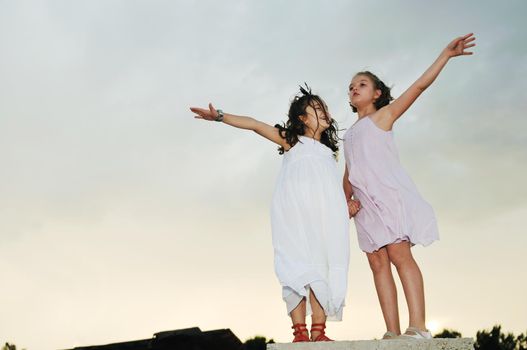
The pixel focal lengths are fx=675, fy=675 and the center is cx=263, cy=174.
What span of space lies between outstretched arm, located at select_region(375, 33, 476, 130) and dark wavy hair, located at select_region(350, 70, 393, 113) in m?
0.31

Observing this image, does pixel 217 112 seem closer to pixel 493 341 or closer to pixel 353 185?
pixel 353 185

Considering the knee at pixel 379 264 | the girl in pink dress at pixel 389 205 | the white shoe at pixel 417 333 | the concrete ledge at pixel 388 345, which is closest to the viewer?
the concrete ledge at pixel 388 345

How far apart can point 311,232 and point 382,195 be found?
0.84m

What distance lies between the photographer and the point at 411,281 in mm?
5355

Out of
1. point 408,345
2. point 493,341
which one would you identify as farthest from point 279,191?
point 493,341

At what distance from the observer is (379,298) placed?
18.2 feet

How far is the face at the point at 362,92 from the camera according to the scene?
6.11 meters

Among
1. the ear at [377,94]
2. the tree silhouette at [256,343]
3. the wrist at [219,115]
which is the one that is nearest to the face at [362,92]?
the ear at [377,94]

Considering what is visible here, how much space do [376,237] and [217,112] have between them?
5.53 ft

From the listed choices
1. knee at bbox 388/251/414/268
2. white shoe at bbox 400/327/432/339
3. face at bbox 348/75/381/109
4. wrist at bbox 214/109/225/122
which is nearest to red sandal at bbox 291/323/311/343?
white shoe at bbox 400/327/432/339

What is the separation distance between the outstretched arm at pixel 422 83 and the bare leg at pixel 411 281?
3.59 ft

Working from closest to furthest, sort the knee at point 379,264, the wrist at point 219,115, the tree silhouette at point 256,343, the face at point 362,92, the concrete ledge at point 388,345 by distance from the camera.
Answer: the concrete ledge at point 388,345
the knee at point 379,264
the wrist at point 219,115
the face at point 362,92
the tree silhouette at point 256,343

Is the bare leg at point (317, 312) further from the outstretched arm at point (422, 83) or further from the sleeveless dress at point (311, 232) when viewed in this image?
the outstretched arm at point (422, 83)

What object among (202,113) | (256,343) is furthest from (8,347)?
(202,113)
